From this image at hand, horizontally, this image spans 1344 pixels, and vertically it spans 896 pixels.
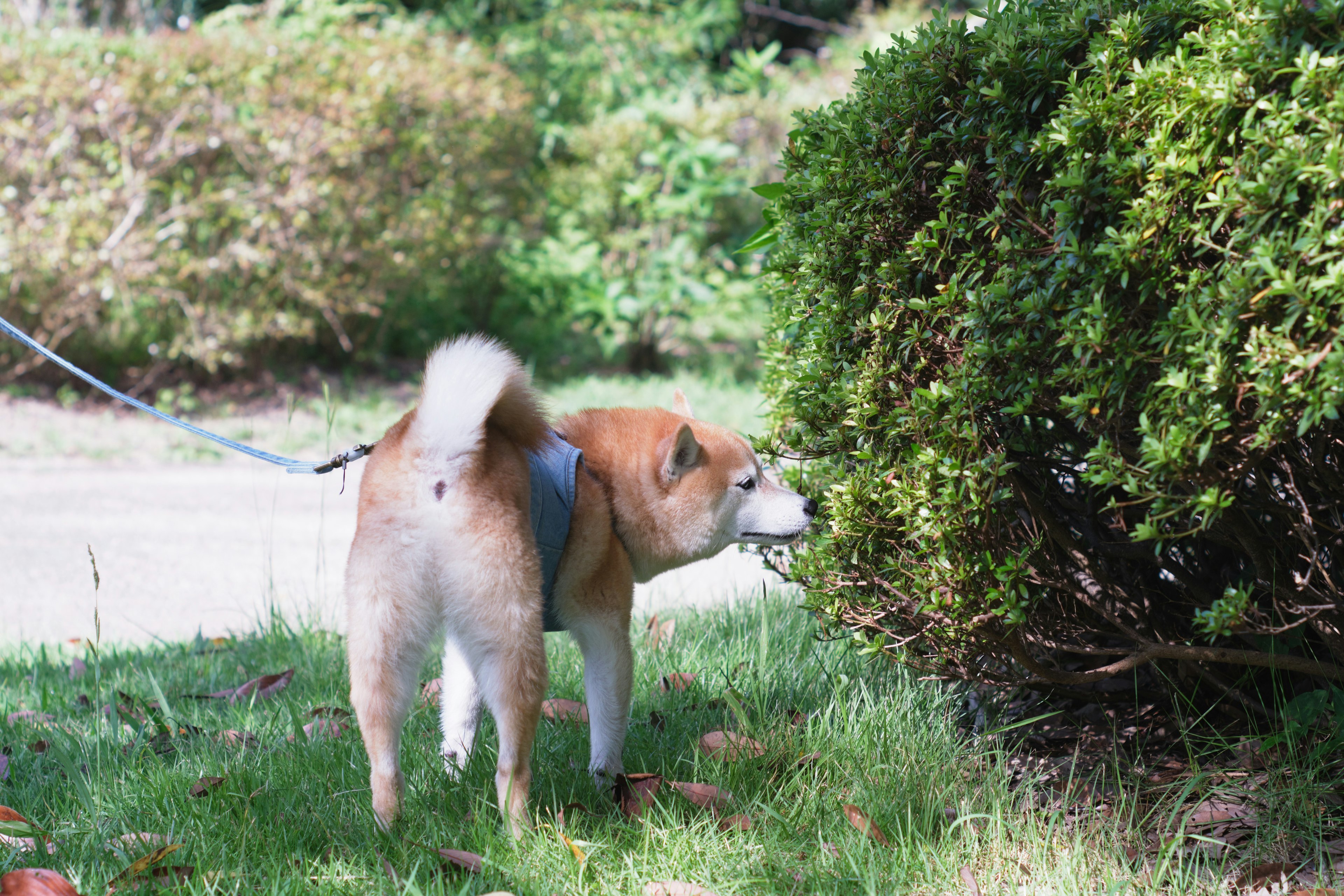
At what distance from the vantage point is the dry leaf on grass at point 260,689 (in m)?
3.51

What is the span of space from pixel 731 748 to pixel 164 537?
16.1ft

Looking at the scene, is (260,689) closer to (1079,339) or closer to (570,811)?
(570,811)

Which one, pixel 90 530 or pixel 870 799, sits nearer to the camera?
pixel 870 799

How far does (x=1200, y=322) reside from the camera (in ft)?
5.98

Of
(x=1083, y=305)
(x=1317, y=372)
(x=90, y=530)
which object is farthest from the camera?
(x=90, y=530)

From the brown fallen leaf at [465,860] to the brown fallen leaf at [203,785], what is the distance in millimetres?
718

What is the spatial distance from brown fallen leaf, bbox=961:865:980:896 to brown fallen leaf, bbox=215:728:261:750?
1.89 meters

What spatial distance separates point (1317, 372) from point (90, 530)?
21.7 ft

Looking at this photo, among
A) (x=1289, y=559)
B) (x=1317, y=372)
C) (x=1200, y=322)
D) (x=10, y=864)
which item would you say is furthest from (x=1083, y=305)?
(x=10, y=864)

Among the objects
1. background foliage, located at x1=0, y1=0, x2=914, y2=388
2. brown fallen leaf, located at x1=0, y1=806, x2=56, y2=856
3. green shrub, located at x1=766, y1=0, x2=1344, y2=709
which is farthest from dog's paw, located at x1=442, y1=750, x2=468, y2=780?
background foliage, located at x1=0, y1=0, x2=914, y2=388

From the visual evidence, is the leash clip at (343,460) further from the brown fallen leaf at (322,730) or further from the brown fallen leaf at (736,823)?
the brown fallen leaf at (736,823)

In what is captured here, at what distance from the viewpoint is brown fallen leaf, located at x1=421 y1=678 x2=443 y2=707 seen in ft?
11.3

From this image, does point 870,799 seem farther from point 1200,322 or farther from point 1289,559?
point 1200,322

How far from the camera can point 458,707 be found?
9.78ft
